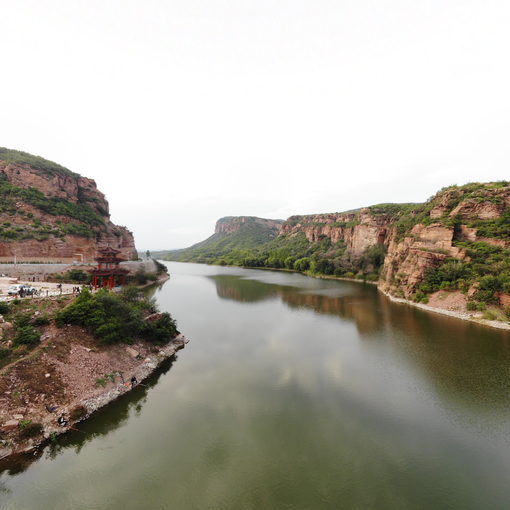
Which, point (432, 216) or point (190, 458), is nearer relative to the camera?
point (190, 458)

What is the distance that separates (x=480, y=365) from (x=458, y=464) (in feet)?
35.7

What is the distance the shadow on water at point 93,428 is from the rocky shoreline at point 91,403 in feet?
0.60

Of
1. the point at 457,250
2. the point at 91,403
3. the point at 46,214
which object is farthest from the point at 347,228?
the point at 91,403

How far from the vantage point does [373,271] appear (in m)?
60.9

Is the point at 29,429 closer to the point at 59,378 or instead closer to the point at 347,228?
the point at 59,378

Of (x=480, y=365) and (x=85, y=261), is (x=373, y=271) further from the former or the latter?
(x=85, y=261)

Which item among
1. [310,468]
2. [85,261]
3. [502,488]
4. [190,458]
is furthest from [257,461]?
[85,261]

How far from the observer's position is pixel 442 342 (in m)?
21.2

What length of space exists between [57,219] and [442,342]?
5706cm

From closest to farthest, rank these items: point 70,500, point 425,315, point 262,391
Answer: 1. point 70,500
2. point 262,391
3. point 425,315

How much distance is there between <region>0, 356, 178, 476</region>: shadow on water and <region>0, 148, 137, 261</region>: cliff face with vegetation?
30.7 meters

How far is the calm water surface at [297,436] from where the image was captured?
8.39 m

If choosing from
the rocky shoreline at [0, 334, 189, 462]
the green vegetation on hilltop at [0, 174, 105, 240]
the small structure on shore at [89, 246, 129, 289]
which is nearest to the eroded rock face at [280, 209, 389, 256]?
the small structure on shore at [89, 246, 129, 289]

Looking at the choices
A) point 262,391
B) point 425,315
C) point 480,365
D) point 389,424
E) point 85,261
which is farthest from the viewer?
point 85,261
